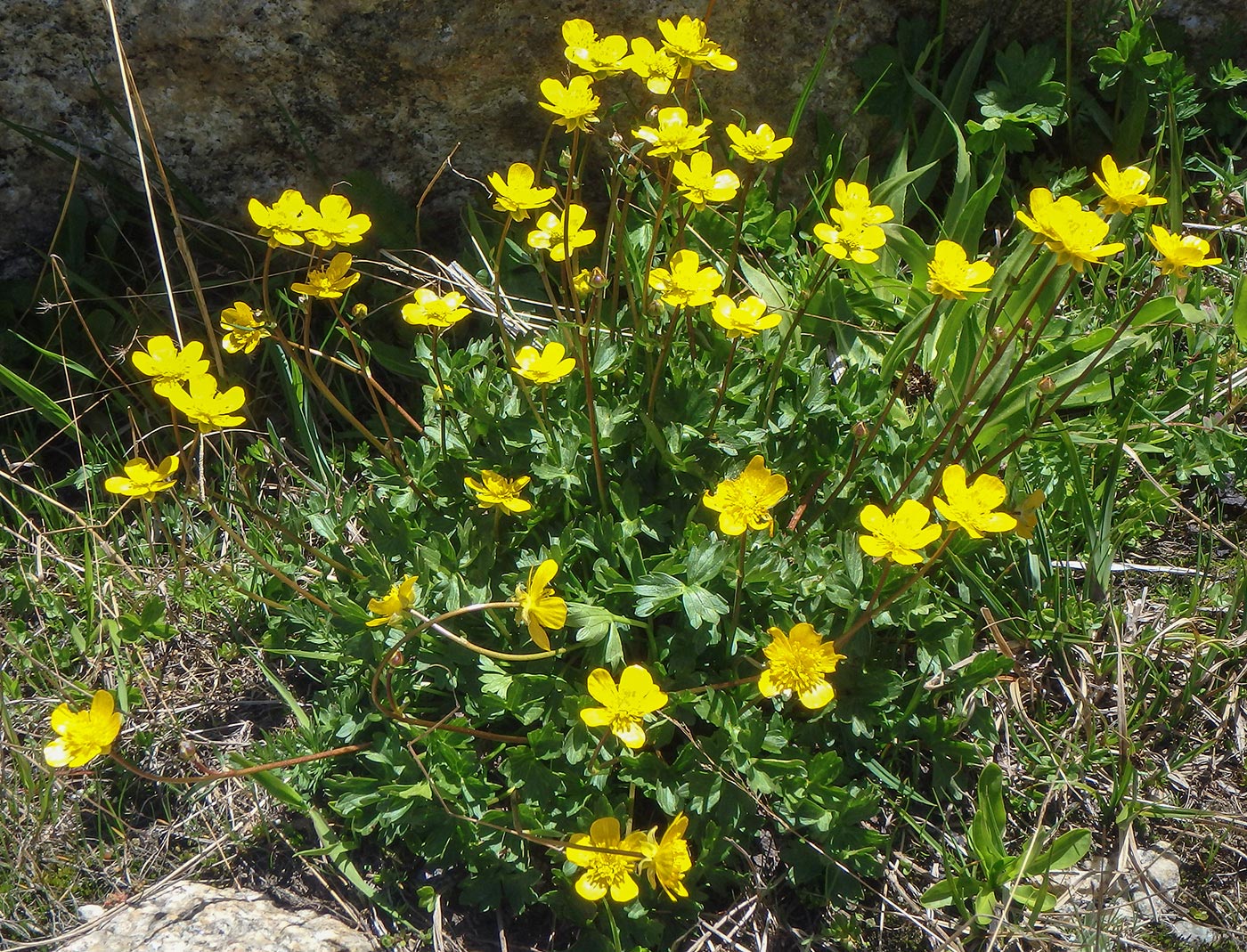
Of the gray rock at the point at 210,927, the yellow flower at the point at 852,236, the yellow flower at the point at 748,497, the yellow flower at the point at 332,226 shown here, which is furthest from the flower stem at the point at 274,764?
the yellow flower at the point at 852,236

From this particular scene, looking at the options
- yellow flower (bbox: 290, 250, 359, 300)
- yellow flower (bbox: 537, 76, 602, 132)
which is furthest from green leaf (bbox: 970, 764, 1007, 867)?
yellow flower (bbox: 290, 250, 359, 300)

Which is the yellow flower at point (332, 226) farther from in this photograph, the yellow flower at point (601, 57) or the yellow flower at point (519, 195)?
the yellow flower at point (601, 57)

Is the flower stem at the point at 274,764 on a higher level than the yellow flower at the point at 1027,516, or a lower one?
lower

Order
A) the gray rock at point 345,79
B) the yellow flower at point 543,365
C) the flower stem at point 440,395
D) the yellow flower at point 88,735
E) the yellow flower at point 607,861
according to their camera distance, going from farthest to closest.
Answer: the gray rock at point 345,79, the flower stem at point 440,395, the yellow flower at point 543,365, the yellow flower at point 607,861, the yellow flower at point 88,735

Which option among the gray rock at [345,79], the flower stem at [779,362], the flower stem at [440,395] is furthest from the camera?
the gray rock at [345,79]

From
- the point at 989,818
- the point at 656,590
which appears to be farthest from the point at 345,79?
the point at 989,818

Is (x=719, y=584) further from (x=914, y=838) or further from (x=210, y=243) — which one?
(x=210, y=243)

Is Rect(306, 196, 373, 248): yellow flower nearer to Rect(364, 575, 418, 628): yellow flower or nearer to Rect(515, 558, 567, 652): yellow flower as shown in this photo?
Rect(364, 575, 418, 628): yellow flower
